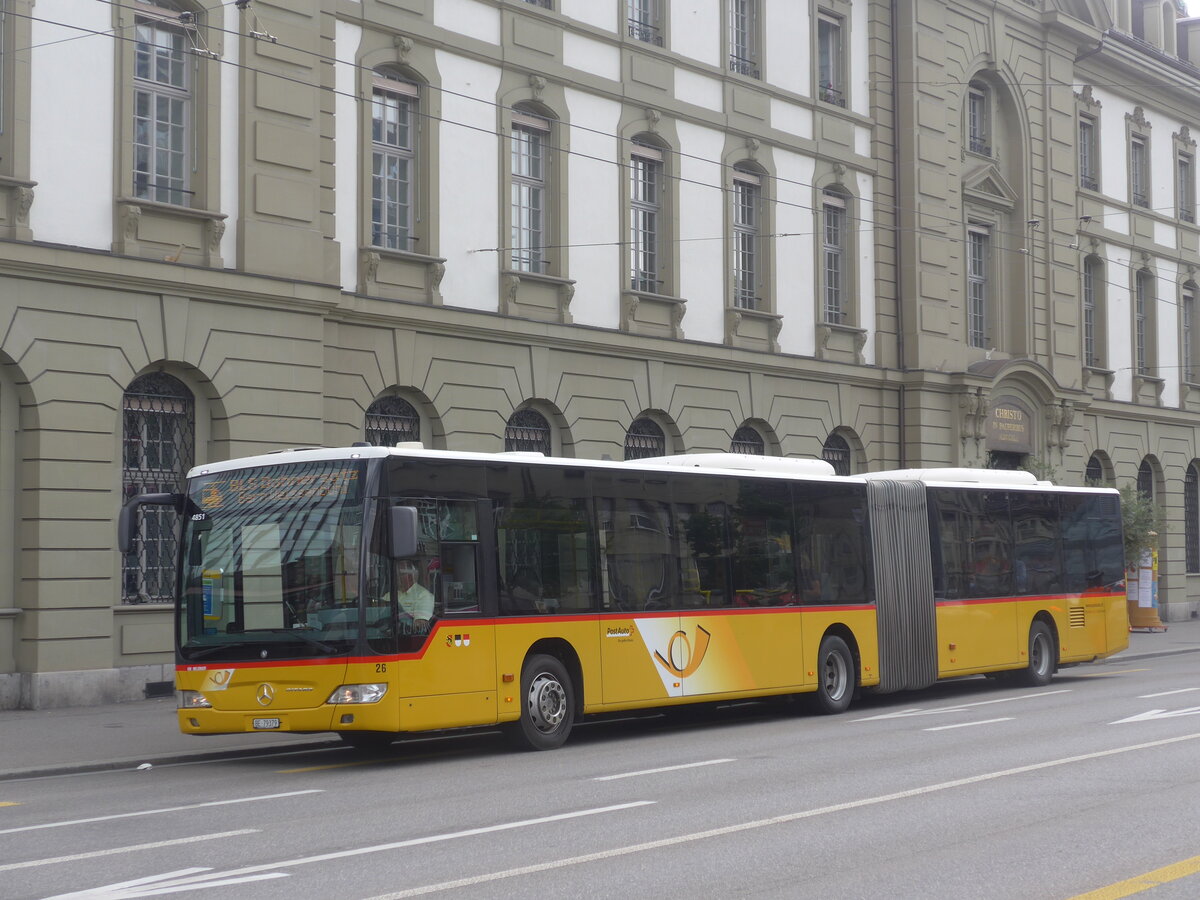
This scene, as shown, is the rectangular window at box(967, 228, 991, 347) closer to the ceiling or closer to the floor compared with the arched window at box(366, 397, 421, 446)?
closer to the ceiling

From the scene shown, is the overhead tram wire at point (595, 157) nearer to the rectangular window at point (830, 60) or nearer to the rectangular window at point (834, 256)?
the rectangular window at point (834, 256)

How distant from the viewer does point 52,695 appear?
19.0m

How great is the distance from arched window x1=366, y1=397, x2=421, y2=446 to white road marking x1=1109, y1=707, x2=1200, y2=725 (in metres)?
10.9

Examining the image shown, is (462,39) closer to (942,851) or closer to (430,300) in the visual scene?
(430,300)

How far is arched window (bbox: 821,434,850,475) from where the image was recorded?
32562mm

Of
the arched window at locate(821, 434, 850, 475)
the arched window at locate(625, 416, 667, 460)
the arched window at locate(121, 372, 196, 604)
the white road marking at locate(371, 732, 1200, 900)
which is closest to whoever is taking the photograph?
the white road marking at locate(371, 732, 1200, 900)

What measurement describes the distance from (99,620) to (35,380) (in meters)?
2.89

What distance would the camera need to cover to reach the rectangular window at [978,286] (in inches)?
1451

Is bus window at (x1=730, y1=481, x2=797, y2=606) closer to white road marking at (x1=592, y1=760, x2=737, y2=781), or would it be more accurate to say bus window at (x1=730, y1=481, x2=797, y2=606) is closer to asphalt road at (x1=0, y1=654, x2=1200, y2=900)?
asphalt road at (x1=0, y1=654, x2=1200, y2=900)

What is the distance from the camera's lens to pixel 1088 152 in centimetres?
4122

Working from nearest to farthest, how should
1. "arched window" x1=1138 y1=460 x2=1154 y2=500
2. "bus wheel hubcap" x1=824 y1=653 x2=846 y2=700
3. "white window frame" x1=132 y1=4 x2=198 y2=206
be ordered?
"bus wheel hubcap" x1=824 y1=653 x2=846 y2=700 < "white window frame" x1=132 y1=4 x2=198 y2=206 < "arched window" x1=1138 y1=460 x2=1154 y2=500

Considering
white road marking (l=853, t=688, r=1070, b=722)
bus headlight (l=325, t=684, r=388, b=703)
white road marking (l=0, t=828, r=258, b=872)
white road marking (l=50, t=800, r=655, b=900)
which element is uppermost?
bus headlight (l=325, t=684, r=388, b=703)

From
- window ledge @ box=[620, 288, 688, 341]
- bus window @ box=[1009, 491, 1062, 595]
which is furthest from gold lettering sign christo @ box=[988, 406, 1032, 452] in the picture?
bus window @ box=[1009, 491, 1062, 595]

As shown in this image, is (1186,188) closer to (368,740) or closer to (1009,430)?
(1009,430)
